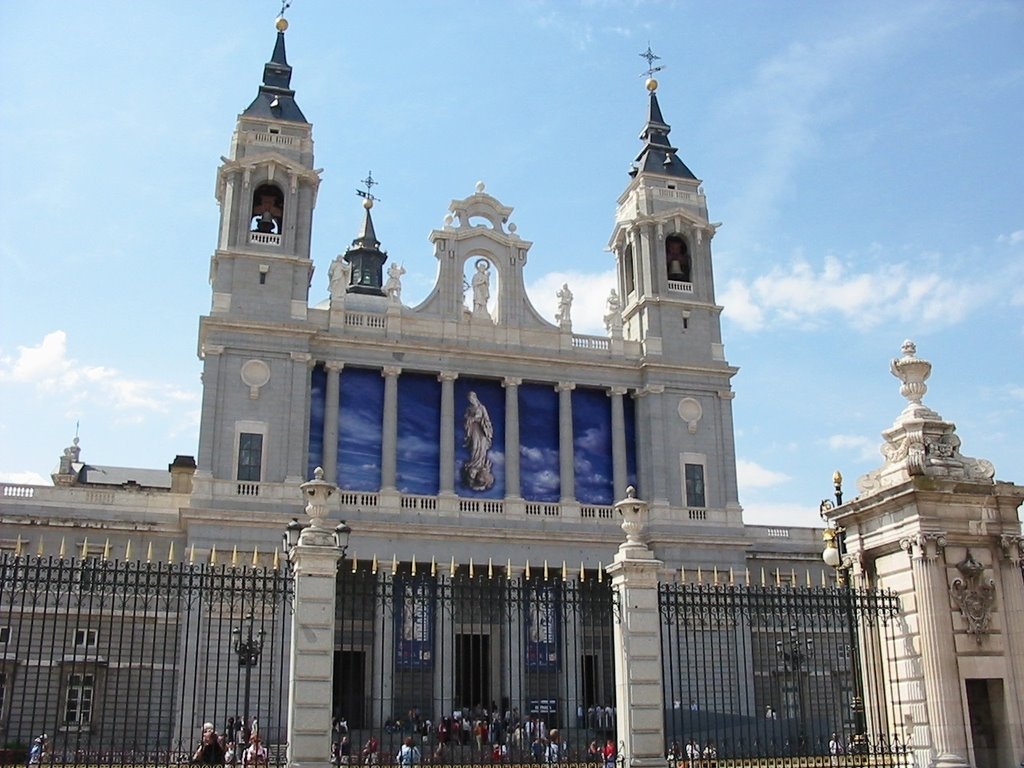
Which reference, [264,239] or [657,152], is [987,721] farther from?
[657,152]

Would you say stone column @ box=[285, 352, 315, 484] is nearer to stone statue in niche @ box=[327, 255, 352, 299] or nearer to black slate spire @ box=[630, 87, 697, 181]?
stone statue in niche @ box=[327, 255, 352, 299]

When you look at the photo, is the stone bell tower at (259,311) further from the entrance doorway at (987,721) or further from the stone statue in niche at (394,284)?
the entrance doorway at (987,721)

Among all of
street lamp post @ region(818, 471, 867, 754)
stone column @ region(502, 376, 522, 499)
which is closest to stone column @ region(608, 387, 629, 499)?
stone column @ region(502, 376, 522, 499)

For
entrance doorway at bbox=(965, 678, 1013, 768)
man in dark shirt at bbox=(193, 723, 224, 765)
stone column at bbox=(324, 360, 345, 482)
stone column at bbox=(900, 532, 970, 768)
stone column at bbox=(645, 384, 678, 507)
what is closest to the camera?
stone column at bbox=(900, 532, 970, 768)

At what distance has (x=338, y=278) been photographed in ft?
154

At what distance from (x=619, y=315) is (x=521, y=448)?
816 cm

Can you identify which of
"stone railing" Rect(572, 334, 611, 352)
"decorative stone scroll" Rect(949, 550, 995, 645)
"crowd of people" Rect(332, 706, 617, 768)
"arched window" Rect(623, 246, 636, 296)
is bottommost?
"crowd of people" Rect(332, 706, 617, 768)

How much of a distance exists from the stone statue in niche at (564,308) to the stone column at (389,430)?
803cm

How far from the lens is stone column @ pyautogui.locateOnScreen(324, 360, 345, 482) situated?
4344 cm

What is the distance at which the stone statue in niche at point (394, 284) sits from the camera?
4656 cm

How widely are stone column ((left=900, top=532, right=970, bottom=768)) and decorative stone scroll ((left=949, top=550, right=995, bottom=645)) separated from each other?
248 mm

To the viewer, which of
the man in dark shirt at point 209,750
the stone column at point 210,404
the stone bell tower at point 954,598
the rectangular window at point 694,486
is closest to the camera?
the stone bell tower at point 954,598

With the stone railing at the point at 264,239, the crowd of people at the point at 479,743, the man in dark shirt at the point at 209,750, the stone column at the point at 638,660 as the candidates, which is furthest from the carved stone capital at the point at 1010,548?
the stone railing at the point at 264,239

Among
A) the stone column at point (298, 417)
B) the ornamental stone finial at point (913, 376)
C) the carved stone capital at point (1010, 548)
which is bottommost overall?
the carved stone capital at point (1010, 548)
